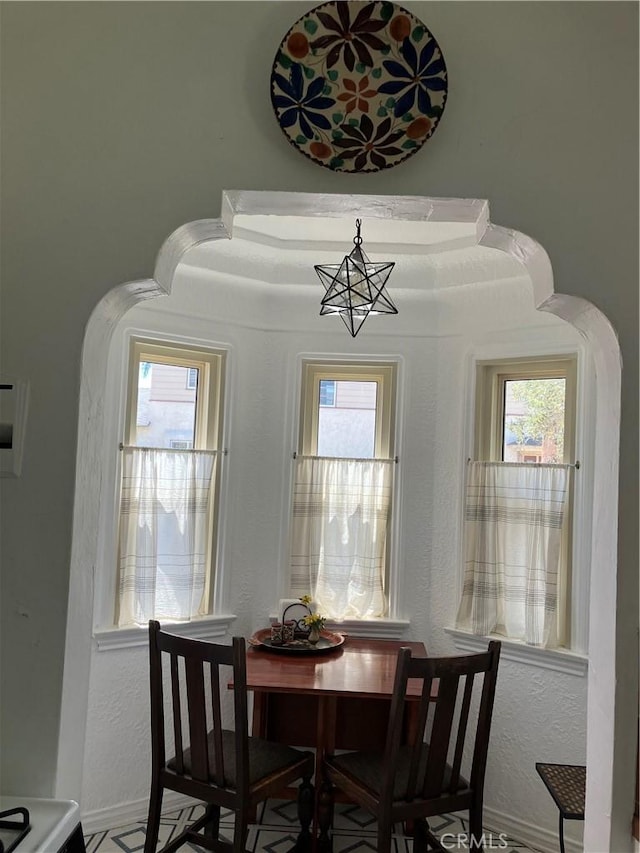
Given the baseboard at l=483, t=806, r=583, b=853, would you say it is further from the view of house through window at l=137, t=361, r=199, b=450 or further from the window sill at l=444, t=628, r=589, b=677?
the view of house through window at l=137, t=361, r=199, b=450

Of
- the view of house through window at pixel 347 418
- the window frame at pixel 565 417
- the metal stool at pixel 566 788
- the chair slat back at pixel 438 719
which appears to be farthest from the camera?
the view of house through window at pixel 347 418

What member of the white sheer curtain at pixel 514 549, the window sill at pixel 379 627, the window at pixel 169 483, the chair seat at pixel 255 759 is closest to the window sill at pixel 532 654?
the white sheer curtain at pixel 514 549

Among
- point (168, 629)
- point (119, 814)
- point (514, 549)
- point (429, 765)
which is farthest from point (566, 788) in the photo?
point (119, 814)

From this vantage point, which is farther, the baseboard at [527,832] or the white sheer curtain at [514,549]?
the white sheer curtain at [514,549]

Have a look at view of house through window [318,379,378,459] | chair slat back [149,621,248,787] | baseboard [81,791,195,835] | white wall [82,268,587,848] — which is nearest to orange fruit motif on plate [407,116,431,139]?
chair slat back [149,621,248,787]

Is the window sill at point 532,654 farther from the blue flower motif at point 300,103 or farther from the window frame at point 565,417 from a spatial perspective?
the blue flower motif at point 300,103

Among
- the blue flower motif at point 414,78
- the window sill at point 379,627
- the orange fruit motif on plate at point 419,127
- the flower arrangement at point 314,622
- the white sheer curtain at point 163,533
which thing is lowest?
the window sill at point 379,627

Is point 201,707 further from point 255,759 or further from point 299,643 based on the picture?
point 299,643

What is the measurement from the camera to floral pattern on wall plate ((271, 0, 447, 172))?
4.44ft

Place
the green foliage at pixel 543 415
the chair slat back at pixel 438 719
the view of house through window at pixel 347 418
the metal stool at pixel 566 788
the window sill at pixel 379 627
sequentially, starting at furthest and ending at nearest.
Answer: the view of house through window at pixel 347 418
the window sill at pixel 379 627
the green foliage at pixel 543 415
the metal stool at pixel 566 788
the chair slat back at pixel 438 719

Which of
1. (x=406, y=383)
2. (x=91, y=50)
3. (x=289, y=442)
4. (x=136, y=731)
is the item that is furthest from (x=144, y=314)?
(x=136, y=731)

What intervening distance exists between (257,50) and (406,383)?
2.13 metres

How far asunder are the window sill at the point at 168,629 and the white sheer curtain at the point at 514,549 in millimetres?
1167

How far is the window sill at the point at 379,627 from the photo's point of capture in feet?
10.7
